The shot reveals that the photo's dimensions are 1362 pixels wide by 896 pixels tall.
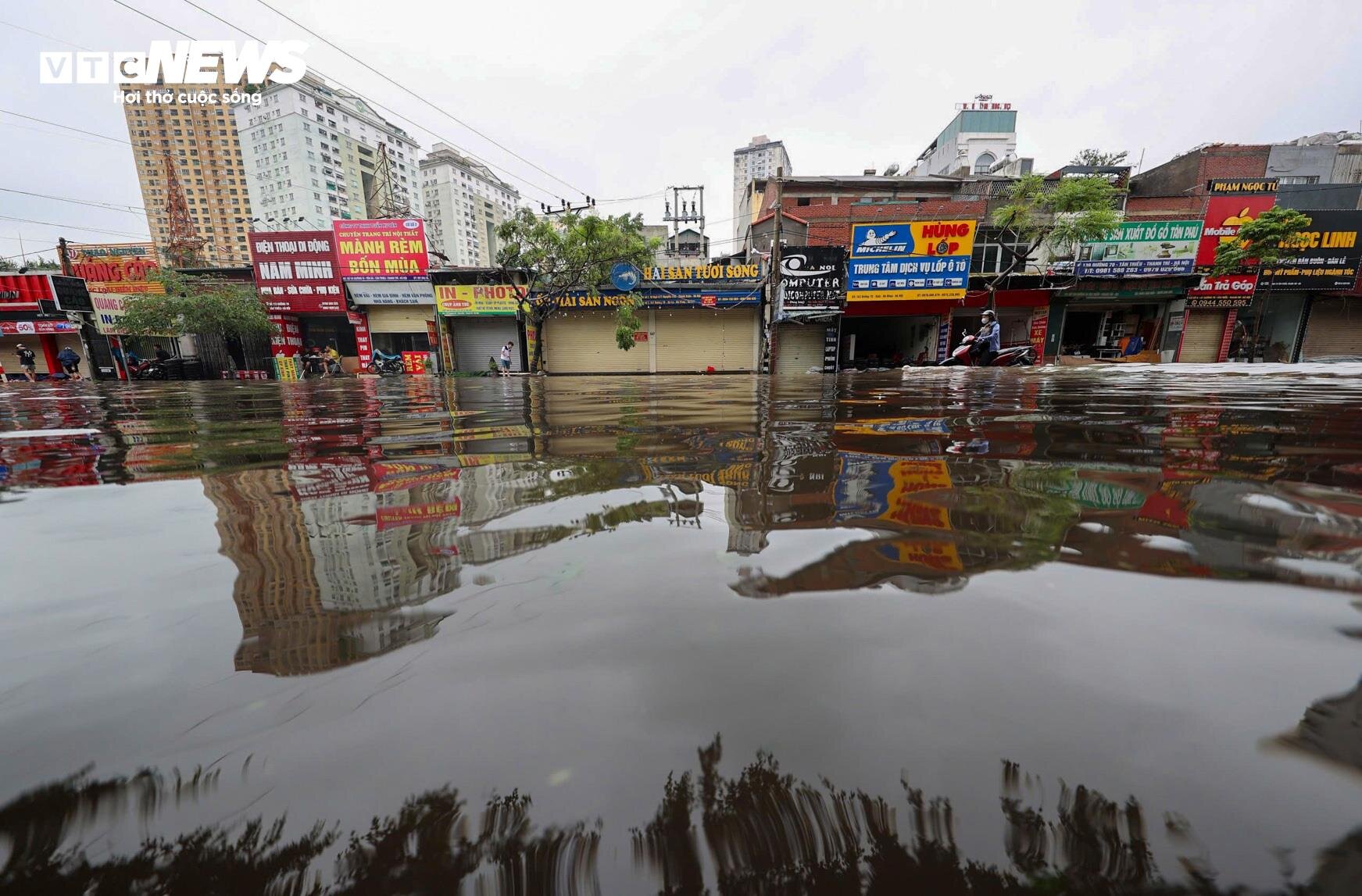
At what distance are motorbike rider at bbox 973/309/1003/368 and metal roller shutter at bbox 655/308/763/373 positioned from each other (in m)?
6.20

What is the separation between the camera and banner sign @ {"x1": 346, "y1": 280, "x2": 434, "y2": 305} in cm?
1933

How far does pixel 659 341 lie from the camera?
20391 mm

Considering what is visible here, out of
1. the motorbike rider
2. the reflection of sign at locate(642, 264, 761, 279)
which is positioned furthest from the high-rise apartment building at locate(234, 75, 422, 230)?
the motorbike rider

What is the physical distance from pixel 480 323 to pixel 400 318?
295 centimetres

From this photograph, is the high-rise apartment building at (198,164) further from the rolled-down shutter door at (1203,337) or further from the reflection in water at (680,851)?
the rolled-down shutter door at (1203,337)

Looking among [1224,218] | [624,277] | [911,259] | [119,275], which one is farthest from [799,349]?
[119,275]

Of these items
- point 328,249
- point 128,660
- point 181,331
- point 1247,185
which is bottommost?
point 128,660

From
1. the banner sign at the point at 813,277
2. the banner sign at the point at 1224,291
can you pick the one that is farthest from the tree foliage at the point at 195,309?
the banner sign at the point at 1224,291

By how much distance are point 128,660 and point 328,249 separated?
22590 millimetres

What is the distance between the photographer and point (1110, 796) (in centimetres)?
64

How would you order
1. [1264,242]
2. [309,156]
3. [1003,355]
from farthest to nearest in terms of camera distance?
[309,156] → [1264,242] → [1003,355]

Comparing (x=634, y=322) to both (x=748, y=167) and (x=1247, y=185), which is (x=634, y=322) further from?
(x=748, y=167)

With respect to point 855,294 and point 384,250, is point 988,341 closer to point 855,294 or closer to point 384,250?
point 855,294

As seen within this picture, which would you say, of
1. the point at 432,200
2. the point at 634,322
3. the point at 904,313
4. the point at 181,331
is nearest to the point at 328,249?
the point at 181,331
